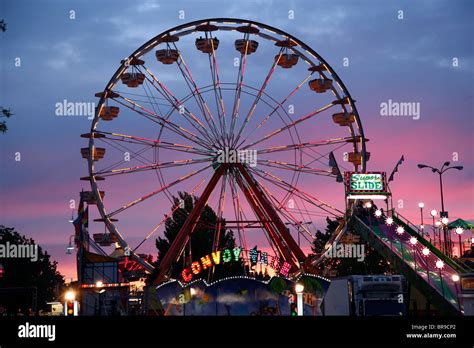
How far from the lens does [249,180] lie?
49.6 metres

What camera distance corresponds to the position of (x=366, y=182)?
5456cm

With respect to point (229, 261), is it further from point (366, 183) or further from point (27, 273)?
point (27, 273)

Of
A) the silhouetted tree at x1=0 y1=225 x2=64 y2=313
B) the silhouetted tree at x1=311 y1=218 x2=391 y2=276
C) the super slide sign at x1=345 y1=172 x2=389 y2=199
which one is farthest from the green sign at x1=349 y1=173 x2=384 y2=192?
the silhouetted tree at x1=0 y1=225 x2=64 y2=313

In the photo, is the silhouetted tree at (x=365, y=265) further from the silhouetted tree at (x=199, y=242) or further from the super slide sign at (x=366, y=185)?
the super slide sign at (x=366, y=185)

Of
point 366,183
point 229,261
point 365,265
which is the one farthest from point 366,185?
point 365,265

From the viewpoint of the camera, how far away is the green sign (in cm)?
5406

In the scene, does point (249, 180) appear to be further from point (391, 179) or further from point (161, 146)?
point (391, 179)

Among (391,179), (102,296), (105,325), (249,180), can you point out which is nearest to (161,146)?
(249,180)

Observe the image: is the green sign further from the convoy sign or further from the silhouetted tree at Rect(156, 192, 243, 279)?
the silhouetted tree at Rect(156, 192, 243, 279)

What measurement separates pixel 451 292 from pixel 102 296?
19317mm

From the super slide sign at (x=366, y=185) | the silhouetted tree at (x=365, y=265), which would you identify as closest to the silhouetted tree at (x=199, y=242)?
the silhouetted tree at (x=365, y=265)

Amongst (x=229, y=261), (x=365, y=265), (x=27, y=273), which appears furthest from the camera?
(x=27, y=273)

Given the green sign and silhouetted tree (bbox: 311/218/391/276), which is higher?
the green sign

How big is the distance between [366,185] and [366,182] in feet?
0.64
